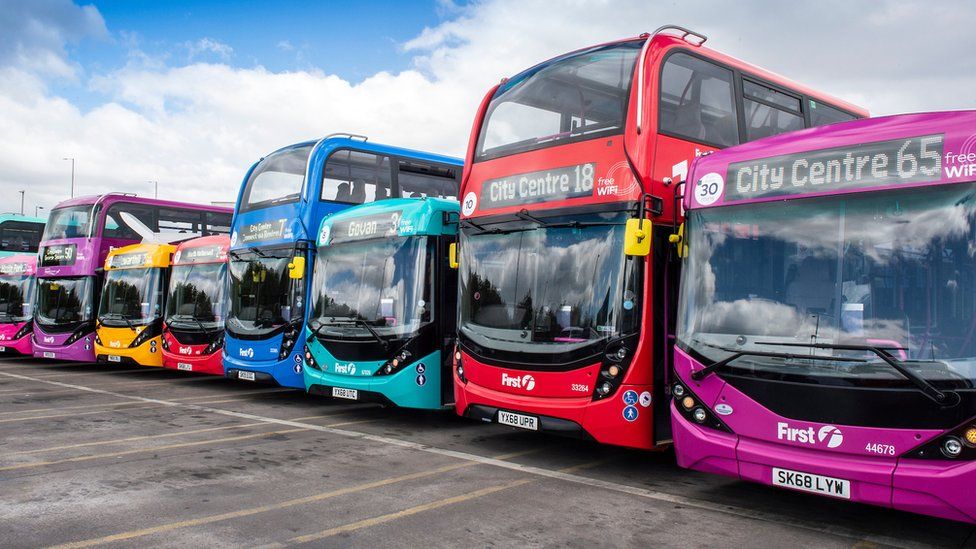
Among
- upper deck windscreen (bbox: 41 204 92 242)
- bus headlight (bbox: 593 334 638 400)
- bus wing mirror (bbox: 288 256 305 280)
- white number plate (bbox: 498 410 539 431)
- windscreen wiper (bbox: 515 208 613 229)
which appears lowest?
white number plate (bbox: 498 410 539 431)

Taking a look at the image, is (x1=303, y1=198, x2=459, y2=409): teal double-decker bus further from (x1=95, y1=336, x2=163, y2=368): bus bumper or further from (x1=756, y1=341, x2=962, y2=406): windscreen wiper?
(x1=95, y1=336, x2=163, y2=368): bus bumper

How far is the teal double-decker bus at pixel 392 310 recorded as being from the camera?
32.1 feet

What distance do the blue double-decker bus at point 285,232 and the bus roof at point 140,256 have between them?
3299 millimetres

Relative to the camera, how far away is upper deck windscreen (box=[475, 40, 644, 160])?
770 centimetres

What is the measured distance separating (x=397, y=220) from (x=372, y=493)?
15.0ft

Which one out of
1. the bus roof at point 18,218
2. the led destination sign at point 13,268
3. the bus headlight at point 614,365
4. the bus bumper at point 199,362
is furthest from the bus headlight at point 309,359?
the bus roof at point 18,218

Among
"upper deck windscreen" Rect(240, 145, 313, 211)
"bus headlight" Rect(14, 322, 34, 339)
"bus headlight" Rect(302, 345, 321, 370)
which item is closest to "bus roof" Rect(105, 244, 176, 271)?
"upper deck windscreen" Rect(240, 145, 313, 211)

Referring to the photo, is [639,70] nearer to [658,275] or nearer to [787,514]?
[658,275]

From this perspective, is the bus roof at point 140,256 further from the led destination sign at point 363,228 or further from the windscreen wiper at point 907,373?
the windscreen wiper at point 907,373

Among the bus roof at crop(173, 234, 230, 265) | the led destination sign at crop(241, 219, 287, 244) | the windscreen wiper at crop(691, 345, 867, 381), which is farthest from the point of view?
the bus roof at crop(173, 234, 230, 265)

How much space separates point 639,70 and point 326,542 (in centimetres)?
495

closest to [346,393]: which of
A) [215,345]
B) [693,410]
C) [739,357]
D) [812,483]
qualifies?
[215,345]

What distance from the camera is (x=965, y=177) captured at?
5.08 m

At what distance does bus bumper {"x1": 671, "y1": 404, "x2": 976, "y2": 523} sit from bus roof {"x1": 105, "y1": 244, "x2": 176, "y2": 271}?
43.1 feet
